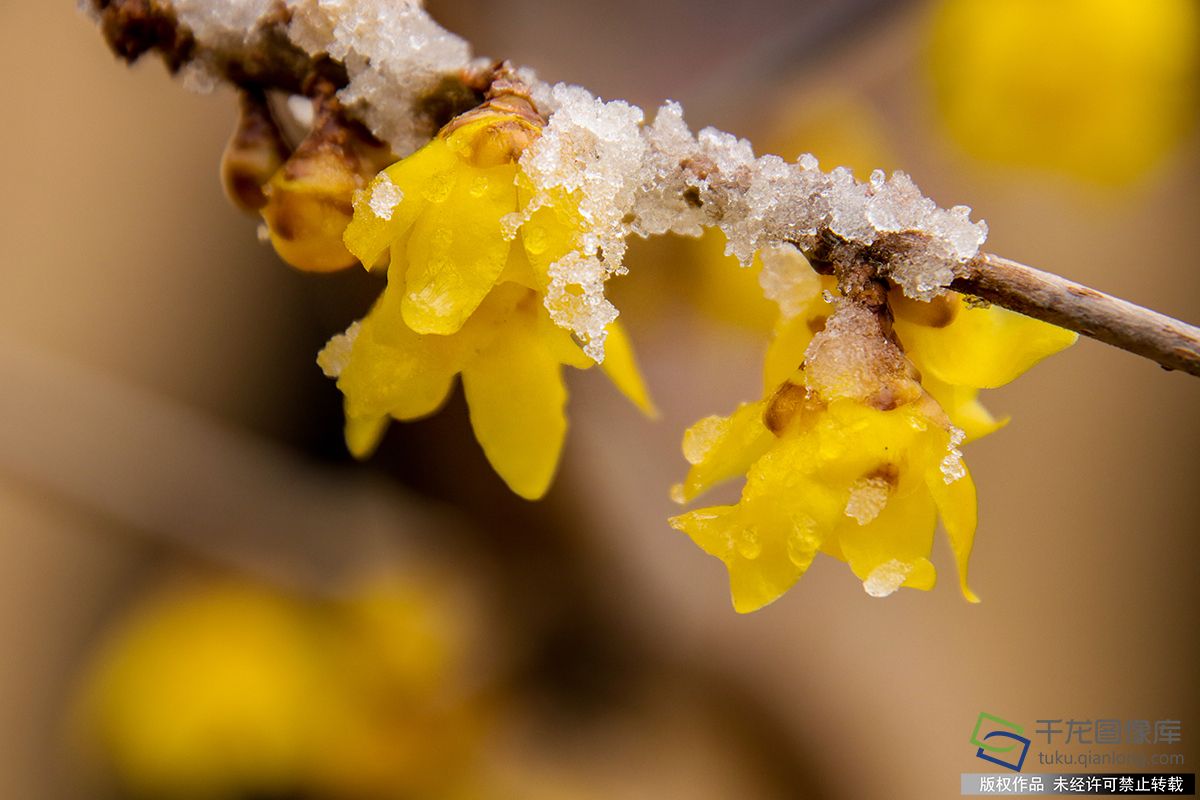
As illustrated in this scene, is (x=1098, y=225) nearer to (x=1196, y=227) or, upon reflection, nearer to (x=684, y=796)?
(x=1196, y=227)

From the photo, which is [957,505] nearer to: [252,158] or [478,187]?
[478,187]

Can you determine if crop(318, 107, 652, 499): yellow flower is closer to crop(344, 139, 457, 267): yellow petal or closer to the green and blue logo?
crop(344, 139, 457, 267): yellow petal

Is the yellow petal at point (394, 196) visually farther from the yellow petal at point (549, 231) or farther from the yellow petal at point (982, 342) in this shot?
the yellow petal at point (982, 342)

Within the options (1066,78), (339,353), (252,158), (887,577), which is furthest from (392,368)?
(1066,78)

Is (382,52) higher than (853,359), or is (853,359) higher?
(382,52)

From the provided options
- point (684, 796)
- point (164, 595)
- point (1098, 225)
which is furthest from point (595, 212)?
point (1098, 225)

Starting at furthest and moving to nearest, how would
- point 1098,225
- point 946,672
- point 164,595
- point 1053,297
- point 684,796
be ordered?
1. point 1098,225
2. point 946,672
3. point 164,595
4. point 684,796
5. point 1053,297
